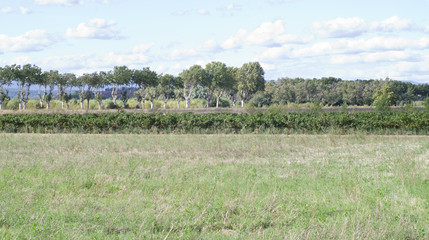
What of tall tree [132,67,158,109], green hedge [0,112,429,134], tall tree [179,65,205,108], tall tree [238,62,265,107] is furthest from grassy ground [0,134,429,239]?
tall tree [238,62,265,107]

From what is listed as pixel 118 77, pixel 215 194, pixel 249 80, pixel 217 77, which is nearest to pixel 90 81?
pixel 118 77

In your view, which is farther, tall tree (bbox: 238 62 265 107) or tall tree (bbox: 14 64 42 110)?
tall tree (bbox: 238 62 265 107)

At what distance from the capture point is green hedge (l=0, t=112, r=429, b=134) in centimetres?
2000

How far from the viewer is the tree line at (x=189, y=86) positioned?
54438 millimetres

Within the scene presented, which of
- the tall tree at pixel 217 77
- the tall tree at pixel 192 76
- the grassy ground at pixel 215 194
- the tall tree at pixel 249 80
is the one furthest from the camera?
the tall tree at pixel 249 80

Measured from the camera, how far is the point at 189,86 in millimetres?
68500

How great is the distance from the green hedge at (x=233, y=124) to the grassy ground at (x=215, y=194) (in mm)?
6310

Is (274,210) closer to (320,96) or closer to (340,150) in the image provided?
(340,150)

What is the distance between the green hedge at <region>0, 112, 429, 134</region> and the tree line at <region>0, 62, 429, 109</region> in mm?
29595

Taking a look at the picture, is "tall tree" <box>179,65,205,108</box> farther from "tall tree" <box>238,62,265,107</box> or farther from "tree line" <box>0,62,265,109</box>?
"tall tree" <box>238,62,265,107</box>

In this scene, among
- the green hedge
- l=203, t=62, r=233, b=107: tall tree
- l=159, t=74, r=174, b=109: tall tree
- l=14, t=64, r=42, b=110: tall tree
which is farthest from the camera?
l=203, t=62, r=233, b=107: tall tree

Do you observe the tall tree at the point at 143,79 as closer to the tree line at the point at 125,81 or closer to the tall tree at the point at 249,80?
the tree line at the point at 125,81

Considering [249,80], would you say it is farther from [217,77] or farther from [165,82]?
[165,82]

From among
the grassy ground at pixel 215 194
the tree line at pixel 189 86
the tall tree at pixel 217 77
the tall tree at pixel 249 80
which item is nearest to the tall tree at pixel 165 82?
the tree line at pixel 189 86
